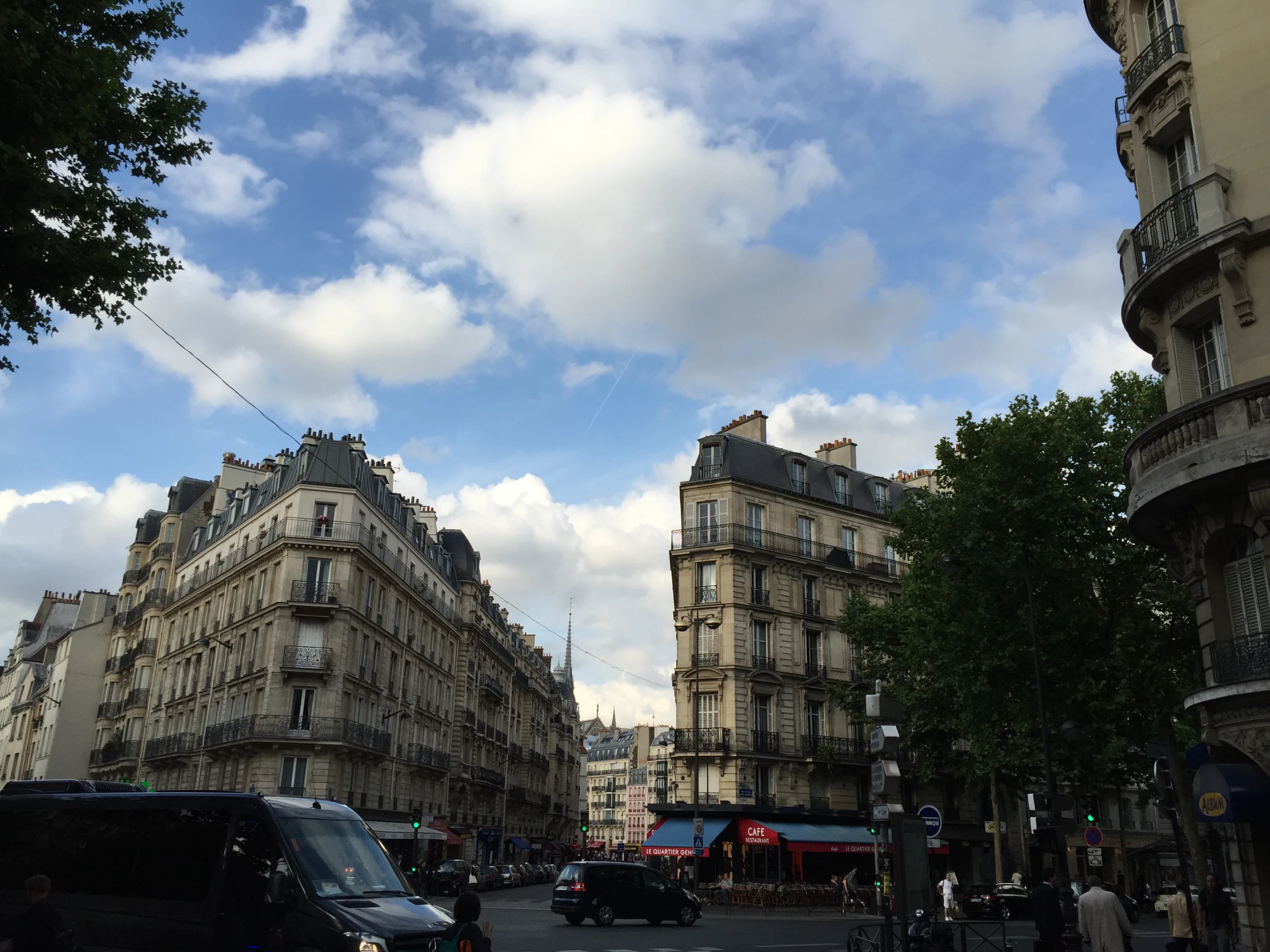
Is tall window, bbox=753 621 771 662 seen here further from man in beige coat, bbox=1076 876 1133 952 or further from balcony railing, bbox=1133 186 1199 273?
man in beige coat, bbox=1076 876 1133 952

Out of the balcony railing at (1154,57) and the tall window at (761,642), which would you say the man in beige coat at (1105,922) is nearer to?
the balcony railing at (1154,57)

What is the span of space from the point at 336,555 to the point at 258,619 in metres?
4.33

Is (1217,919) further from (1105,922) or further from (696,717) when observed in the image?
(696,717)

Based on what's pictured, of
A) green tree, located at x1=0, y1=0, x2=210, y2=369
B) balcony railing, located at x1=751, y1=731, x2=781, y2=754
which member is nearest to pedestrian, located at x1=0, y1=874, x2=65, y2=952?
green tree, located at x1=0, y1=0, x2=210, y2=369

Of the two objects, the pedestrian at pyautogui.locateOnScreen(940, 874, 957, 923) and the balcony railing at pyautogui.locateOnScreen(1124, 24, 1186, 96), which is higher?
the balcony railing at pyautogui.locateOnScreen(1124, 24, 1186, 96)

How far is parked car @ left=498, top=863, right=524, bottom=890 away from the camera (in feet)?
153

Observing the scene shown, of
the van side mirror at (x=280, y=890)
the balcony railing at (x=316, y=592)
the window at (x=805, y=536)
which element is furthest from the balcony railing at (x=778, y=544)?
the van side mirror at (x=280, y=890)

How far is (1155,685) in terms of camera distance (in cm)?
2486

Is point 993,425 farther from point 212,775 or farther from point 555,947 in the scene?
point 212,775

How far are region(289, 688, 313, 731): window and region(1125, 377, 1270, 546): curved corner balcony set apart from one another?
106ft

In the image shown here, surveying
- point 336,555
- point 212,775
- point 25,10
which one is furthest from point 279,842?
point 212,775

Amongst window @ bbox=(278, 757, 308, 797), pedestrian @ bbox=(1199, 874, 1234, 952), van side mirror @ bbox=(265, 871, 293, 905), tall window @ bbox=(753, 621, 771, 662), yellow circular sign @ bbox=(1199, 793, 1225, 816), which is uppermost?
tall window @ bbox=(753, 621, 771, 662)

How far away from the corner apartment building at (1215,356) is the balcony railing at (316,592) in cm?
3172

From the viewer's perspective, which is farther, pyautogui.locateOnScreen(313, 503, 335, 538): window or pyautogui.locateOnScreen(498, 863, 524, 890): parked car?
pyautogui.locateOnScreen(498, 863, 524, 890): parked car
